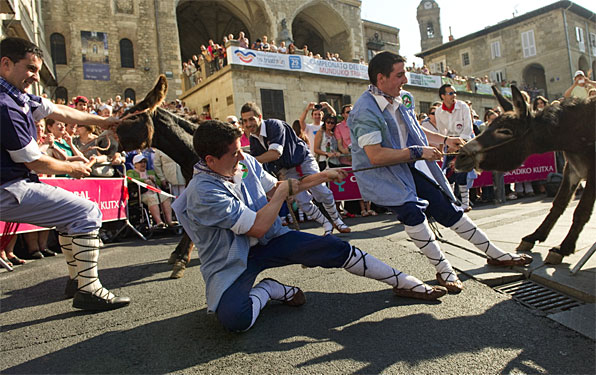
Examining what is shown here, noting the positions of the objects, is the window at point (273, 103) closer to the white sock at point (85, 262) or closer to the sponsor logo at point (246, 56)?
the sponsor logo at point (246, 56)

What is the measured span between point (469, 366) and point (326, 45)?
3591 centimetres

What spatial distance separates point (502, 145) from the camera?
3.48 meters

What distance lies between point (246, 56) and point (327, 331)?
18714mm

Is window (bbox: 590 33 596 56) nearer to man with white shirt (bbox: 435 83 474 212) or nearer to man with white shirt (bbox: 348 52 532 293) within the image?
man with white shirt (bbox: 435 83 474 212)

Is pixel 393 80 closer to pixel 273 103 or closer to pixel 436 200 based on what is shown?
pixel 436 200

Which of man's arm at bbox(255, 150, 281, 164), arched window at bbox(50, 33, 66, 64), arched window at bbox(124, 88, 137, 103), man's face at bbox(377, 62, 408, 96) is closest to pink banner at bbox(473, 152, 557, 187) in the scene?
man's arm at bbox(255, 150, 281, 164)

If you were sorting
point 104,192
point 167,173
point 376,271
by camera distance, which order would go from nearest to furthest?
1. point 376,271
2. point 104,192
3. point 167,173

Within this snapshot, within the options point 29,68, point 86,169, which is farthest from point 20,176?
point 29,68

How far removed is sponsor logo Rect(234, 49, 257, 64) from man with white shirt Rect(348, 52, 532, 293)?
17.1m

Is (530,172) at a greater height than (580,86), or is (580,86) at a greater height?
(580,86)

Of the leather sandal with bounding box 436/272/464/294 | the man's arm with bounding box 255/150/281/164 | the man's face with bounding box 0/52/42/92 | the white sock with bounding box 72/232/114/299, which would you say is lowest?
the leather sandal with bounding box 436/272/464/294

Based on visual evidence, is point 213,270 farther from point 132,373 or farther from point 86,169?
point 86,169

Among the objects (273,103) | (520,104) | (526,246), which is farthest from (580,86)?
(273,103)

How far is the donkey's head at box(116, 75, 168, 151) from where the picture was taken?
14.5ft
